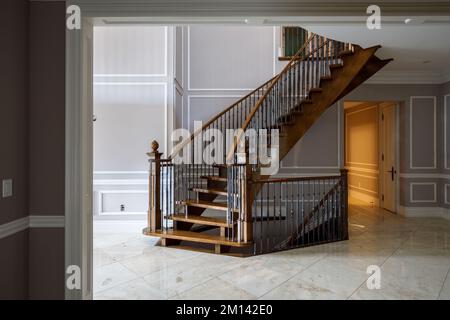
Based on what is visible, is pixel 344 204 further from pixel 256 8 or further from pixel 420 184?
pixel 256 8

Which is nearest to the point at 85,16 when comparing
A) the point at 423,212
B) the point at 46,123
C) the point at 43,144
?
the point at 46,123

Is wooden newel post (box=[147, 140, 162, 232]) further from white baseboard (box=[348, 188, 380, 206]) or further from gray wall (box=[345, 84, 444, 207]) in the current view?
white baseboard (box=[348, 188, 380, 206])

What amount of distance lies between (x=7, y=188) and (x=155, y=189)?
269cm

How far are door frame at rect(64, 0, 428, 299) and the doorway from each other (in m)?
5.48

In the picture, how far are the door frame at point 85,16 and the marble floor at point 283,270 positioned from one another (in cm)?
108

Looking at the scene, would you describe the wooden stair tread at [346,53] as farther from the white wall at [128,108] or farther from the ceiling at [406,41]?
the white wall at [128,108]

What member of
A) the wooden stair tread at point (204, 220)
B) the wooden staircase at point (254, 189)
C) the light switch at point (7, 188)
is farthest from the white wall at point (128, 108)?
the light switch at point (7, 188)

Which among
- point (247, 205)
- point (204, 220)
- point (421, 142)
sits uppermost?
point (421, 142)

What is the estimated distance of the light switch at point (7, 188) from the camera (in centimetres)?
189

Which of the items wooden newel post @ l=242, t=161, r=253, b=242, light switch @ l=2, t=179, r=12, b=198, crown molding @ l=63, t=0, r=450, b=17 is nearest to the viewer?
light switch @ l=2, t=179, r=12, b=198

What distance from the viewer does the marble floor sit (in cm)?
292

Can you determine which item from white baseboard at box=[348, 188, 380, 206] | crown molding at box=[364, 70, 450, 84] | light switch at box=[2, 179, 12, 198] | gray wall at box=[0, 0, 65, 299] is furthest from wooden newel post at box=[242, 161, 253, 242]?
white baseboard at box=[348, 188, 380, 206]

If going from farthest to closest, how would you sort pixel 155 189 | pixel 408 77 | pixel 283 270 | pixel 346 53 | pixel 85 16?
pixel 408 77, pixel 346 53, pixel 155 189, pixel 283 270, pixel 85 16

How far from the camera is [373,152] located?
784cm
